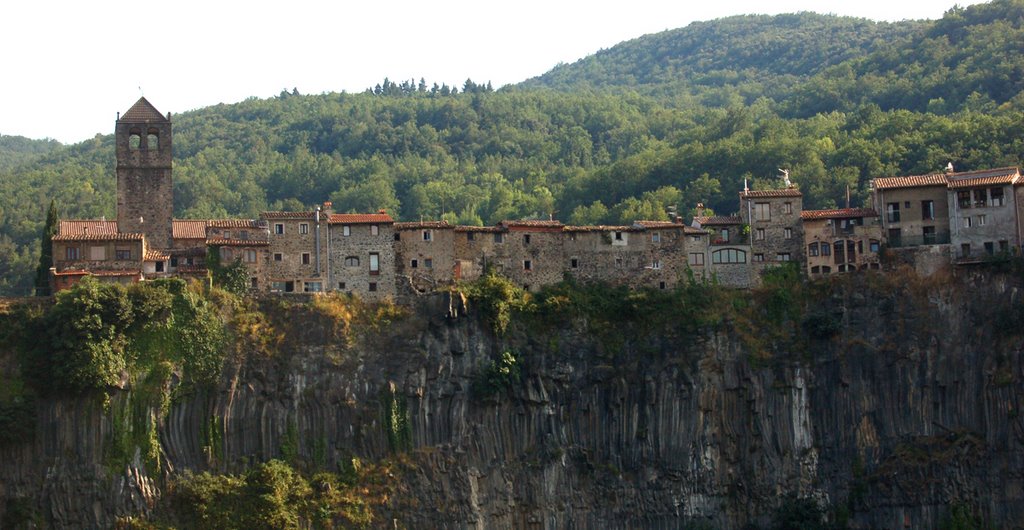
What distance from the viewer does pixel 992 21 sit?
15875cm

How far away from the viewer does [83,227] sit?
8706 centimetres

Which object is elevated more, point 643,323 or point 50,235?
point 50,235

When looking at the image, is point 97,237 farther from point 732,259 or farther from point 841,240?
point 841,240

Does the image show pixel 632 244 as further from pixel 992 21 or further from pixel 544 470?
pixel 992 21

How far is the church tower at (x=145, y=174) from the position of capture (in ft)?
291

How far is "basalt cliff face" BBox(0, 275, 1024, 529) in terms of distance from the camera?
84375 millimetres

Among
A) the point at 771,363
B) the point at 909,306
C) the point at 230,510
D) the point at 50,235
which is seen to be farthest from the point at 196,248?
the point at 909,306

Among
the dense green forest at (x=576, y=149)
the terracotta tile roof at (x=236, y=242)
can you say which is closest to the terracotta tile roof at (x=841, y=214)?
the dense green forest at (x=576, y=149)

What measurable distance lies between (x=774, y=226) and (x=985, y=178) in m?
11.4

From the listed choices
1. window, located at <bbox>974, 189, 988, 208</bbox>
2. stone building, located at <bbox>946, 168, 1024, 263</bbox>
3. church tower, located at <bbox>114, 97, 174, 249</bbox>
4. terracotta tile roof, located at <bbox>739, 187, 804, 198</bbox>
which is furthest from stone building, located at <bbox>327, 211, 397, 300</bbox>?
window, located at <bbox>974, 189, 988, 208</bbox>

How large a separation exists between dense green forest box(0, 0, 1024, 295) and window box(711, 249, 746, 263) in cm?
2086

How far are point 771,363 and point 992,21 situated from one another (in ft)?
267

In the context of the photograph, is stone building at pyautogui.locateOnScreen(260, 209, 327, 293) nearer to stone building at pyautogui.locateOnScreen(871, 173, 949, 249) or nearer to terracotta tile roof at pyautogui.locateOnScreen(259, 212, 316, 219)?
terracotta tile roof at pyautogui.locateOnScreen(259, 212, 316, 219)

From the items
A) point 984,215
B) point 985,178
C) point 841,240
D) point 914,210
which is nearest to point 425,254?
point 841,240
